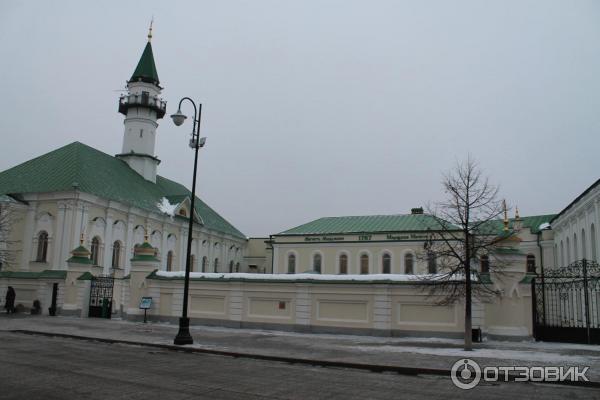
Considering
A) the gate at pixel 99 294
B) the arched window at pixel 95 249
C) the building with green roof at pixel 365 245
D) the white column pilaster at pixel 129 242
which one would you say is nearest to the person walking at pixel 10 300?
the gate at pixel 99 294

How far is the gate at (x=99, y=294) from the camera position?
→ 2827cm

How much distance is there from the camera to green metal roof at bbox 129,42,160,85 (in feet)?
182

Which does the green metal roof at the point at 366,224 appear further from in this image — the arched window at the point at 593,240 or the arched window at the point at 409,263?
the arched window at the point at 593,240

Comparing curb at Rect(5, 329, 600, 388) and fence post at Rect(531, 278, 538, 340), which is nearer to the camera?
curb at Rect(5, 329, 600, 388)

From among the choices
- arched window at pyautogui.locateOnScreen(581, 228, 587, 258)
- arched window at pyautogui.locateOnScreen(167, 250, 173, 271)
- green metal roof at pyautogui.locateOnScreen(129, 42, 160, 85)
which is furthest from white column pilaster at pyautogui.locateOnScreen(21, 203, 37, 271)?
arched window at pyautogui.locateOnScreen(581, 228, 587, 258)

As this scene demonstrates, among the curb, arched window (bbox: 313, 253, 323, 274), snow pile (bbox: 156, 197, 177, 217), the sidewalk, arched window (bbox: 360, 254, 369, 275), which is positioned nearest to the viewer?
the curb

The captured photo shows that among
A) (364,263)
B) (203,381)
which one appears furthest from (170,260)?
(203,381)

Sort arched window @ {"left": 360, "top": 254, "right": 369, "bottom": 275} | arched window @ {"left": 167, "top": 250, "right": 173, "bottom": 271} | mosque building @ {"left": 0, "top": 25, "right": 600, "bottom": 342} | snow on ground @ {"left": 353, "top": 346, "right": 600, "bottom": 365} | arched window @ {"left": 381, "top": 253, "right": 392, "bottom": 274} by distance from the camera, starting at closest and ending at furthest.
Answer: snow on ground @ {"left": 353, "top": 346, "right": 600, "bottom": 365} < mosque building @ {"left": 0, "top": 25, "right": 600, "bottom": 342} < arched window @ {"left": 381, "top": 253, "right": 392, "bottom": 274} < arched window @ {"left": 360, "top": 254, "right": 369, "bottom": 275} < arched window @ {"left": 167, "top": 250, "right": 173, "bottom": 271}

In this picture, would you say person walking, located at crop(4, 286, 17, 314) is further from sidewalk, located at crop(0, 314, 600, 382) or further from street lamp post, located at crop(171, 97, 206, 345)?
street lamp post, located at crop(171, 97, 206, 345)

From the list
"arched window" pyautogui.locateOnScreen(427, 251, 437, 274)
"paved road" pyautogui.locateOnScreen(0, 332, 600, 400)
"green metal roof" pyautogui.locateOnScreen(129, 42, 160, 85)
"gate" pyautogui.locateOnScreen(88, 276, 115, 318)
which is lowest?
"paved road" pyautogui.locateOnScreen(0, 332, 600, 400)

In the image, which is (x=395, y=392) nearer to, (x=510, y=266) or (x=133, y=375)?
(x=133, y=375)

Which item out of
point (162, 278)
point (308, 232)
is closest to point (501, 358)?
point (162, 278)

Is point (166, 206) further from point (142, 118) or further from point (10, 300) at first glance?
point (10, 300)

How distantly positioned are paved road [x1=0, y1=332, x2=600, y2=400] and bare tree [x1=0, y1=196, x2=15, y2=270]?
2623 centimetres
